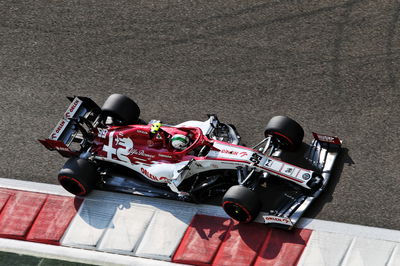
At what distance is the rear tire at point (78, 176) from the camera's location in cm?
1291

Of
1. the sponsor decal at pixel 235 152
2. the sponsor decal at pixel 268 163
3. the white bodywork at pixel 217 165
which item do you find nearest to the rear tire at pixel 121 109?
the white bodywork at pixel 217 165

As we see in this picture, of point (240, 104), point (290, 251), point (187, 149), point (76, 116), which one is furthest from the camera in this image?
point (240, 104)

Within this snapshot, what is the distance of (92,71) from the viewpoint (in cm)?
1591

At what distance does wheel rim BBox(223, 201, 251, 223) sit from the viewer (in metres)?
11.9

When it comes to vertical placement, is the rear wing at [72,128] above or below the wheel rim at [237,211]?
below

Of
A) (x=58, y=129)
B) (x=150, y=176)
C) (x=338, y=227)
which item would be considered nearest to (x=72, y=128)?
(x=58, y=129)

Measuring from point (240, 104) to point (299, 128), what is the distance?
6.33 ft

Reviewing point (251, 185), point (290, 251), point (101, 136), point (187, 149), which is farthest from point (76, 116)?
point (290, 251)

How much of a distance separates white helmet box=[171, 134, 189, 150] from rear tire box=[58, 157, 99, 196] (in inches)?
64.3

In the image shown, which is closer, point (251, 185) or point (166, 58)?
point (251, 185)

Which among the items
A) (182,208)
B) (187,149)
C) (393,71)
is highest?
(393,71)

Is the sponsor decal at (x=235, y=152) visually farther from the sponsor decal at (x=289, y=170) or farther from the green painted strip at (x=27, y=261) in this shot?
Answer: the green painted strip at (x=27, y=261)

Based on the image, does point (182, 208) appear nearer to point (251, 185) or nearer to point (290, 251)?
point (251, 185)

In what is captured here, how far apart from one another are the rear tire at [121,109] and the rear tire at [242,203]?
2.94m
